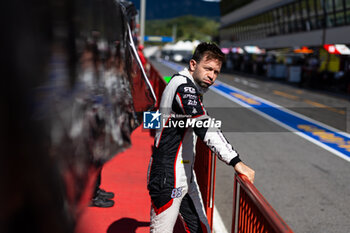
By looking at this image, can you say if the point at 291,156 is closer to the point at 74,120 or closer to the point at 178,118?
the point at 178,118

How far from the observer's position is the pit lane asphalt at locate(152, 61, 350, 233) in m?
5.25

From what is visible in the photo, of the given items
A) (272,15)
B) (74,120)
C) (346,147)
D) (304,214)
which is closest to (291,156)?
(346,147)

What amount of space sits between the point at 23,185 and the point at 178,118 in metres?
1.56

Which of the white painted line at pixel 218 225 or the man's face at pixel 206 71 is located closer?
the man's face at pixel 206 71

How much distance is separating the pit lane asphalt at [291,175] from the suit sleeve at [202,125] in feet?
7.69

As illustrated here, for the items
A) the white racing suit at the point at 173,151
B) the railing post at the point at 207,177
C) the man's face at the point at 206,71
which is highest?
the man's face at the point at 206,71

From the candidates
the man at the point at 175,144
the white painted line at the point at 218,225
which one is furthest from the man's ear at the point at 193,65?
the white painted line at the point at 218,225

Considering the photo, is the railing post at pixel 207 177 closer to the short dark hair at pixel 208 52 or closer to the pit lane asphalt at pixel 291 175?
the pit lane asphalt at pixel 291 175

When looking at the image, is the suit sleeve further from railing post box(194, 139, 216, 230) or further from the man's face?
railing post box(194, 139, 216, 230)

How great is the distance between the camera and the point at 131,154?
778cm

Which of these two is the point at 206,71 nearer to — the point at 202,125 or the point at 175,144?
the point at 202,125

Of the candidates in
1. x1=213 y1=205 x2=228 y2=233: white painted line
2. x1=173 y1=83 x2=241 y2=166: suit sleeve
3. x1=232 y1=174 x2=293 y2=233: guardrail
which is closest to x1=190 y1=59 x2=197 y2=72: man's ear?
x1=173 y1=83 x2=241 y2=166: suit sleeve

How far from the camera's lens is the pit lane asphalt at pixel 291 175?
17.2 ft

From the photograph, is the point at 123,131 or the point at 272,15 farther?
the point at 272,15
